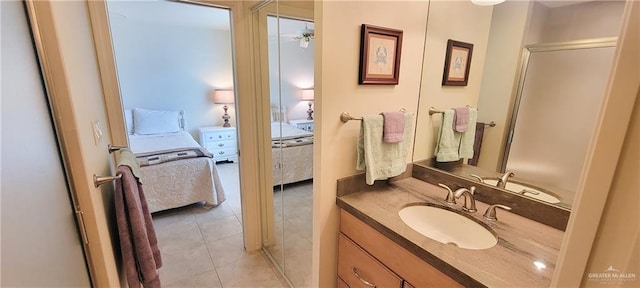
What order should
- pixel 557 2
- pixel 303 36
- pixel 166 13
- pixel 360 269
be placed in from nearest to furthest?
pixel 557 2
pixel 360 269
pixel 303 36
pixel 166 13

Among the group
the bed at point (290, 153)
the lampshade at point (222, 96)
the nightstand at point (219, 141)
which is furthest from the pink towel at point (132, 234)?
the lampshade at point (222, 96)

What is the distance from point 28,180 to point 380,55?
1263 mm

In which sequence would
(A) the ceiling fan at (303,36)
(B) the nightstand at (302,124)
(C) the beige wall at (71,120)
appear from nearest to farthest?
(C) the beige wall at (71,120) < (A) the ceiling fan at (303,36) < (B) the nightstand at (302,124)

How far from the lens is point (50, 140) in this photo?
68 centimetres

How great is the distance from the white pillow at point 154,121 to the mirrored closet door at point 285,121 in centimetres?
291

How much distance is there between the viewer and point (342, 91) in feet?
3.98

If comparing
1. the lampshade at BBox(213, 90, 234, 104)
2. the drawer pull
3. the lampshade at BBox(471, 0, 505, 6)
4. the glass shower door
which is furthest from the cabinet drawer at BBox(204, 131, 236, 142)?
the glass shower door

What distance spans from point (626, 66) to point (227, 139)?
489 cm

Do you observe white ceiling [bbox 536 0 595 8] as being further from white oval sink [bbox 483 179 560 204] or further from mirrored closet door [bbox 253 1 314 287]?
mirrored closet door [bbox 253 1 314 287]

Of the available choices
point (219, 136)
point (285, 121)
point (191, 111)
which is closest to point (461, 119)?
point (285, 121)

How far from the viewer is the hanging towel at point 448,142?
1503 mm

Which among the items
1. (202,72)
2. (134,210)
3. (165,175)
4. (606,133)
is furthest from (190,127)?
(606,133)

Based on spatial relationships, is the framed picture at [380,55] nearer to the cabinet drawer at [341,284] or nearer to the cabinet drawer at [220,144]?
the cabinet drawer at [341,284]

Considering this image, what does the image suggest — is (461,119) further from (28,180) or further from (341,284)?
(28,180)
